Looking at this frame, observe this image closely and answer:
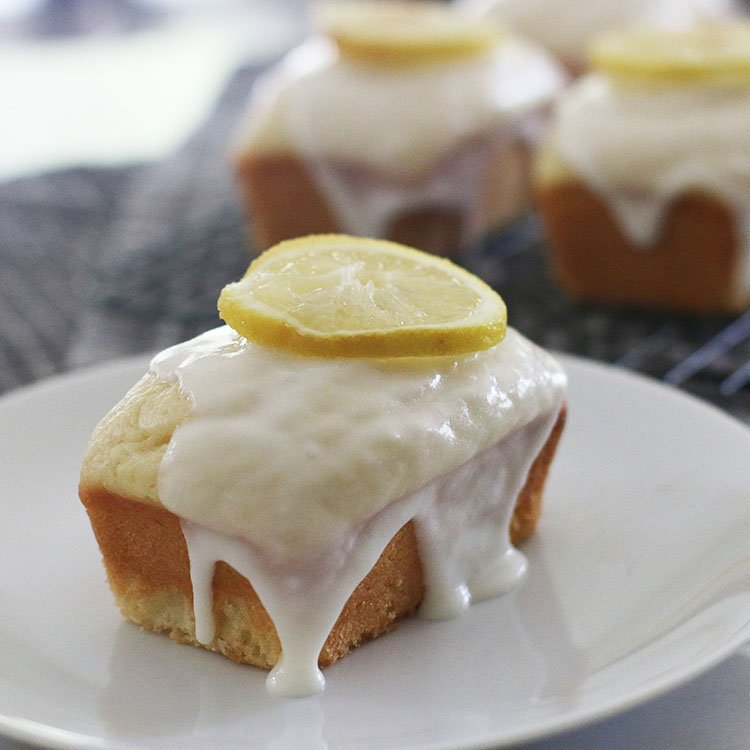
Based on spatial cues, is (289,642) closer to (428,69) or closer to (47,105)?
(428,69)

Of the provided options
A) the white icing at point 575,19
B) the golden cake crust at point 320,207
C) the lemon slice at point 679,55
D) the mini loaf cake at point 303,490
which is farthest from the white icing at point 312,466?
the white icing at point 575,19

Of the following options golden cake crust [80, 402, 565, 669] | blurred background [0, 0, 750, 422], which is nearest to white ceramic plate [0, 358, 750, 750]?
golden cake crust [80, 402, 565, 669]

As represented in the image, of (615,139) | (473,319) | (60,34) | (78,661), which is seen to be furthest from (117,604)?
(60,34)

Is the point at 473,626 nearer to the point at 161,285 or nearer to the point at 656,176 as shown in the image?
the point at 656,176

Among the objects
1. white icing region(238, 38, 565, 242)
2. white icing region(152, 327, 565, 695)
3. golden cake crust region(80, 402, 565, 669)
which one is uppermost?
white icing region(152, 327, 565, 695)

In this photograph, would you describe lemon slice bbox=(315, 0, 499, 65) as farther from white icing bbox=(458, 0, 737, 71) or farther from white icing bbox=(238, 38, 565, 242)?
white icing bbox=(458, 0, 737, 71)

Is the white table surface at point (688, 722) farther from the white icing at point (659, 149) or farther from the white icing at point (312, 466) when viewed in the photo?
the white icing at point (659, 149)
